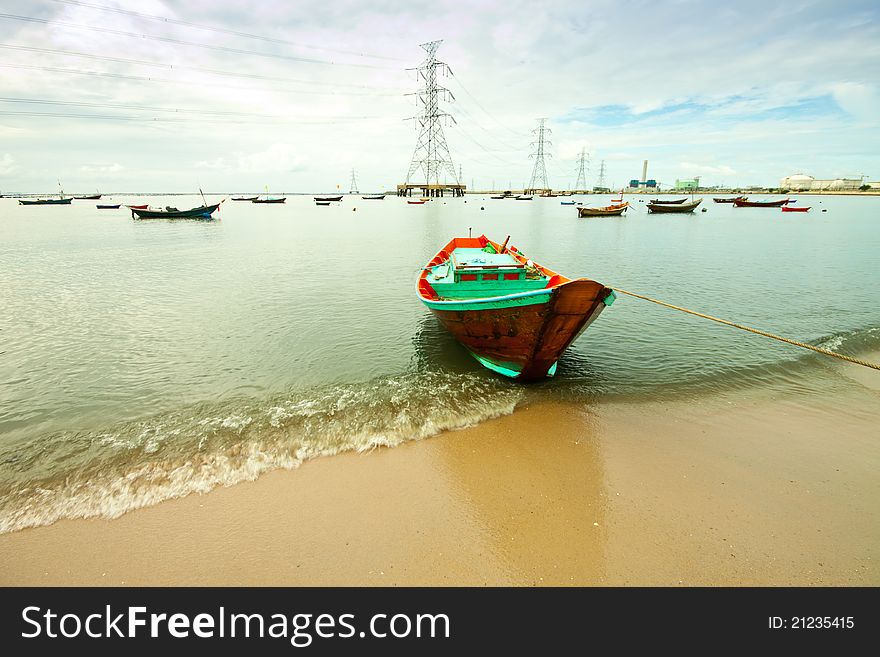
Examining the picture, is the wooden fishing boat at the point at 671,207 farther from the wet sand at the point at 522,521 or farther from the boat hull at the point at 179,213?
the boat hull at the point at 179,213

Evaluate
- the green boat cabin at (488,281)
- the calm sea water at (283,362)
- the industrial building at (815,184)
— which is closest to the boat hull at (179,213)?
the calm sea water at (283,362)

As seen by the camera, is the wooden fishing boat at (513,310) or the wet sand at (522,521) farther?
the wooden fishing boat at (513,310)

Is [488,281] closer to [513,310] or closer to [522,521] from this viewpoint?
[513,310]

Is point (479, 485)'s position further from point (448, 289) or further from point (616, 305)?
point (616, 305)

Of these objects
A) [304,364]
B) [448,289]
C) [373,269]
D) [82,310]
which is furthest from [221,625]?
[373,269]

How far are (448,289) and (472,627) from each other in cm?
775

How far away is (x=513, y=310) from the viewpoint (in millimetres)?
7934

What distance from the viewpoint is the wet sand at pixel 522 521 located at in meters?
4.29

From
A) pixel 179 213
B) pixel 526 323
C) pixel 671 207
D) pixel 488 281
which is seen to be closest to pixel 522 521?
pixel 526 323

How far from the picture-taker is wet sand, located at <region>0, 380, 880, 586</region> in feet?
14.1

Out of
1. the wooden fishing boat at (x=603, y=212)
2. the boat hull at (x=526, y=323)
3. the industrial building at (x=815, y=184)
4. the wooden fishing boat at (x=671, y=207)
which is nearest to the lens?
the boat hull at (x=526, y=323)

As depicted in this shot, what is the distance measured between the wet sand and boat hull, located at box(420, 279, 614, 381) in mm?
2025

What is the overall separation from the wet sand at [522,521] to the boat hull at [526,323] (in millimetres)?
2025

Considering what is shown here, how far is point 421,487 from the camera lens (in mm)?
5688
